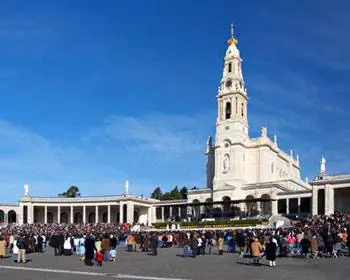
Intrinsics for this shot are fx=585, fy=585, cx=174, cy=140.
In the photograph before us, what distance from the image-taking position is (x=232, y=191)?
79062 mm

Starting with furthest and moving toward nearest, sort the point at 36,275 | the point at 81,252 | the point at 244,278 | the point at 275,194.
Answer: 1. the point at 275,194
2. the point at 81,252
3. the point at 36,275
4. the point at 244,278

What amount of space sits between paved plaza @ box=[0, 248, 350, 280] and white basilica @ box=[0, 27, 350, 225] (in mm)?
41720

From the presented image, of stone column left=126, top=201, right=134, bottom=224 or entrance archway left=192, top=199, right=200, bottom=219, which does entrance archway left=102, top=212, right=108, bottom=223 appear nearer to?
stone column left=126, top=201, right=134, bottom=224

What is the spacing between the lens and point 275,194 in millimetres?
76625

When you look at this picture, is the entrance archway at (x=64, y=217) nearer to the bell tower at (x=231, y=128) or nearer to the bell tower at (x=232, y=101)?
the bell tower at (x=231, y=128)

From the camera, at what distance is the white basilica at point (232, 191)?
75.0 meters

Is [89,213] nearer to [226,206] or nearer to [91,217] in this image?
[91,217]

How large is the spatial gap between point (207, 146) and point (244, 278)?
70.5 metres

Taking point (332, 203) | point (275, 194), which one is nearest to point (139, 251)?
point (332, 203)

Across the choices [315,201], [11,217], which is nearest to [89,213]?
[11,217]

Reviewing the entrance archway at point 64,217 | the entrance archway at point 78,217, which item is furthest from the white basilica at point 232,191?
the entrance archway at point 78,217

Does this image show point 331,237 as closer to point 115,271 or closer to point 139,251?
point 115,271

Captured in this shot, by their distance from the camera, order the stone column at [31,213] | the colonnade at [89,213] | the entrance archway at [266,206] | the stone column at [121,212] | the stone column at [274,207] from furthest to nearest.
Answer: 1. the stone column at [31,213]
2. the colonnade at [89,213]
3. the stone column at [121,212]
4. the entrance archway at [266,206]
5. the stone column at [274,207]

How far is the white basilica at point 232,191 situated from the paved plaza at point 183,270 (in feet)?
137
